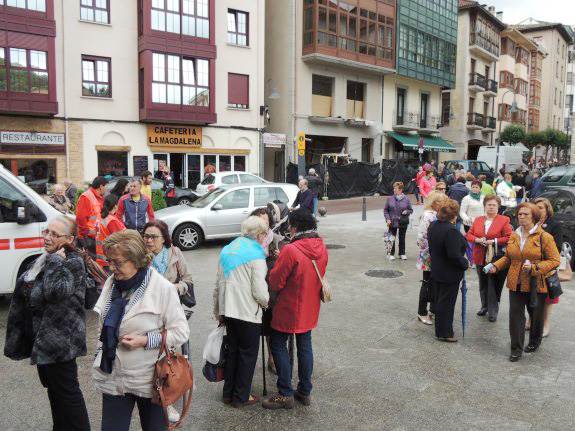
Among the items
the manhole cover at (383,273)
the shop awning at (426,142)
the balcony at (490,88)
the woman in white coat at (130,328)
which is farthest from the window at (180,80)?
the balcony at (490,88)

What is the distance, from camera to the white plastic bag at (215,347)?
13.8ft

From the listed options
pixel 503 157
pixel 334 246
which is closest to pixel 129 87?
pixel 334 246

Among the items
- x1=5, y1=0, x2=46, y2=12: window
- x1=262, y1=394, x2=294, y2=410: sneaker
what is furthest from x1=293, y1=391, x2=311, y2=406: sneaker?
x1=5, y1=0, x2=46, y2=12: window

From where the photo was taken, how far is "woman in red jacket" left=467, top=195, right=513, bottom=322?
21.7 feet

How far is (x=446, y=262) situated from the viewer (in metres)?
5.76

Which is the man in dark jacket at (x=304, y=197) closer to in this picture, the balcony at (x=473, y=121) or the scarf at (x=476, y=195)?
the scarf at (x=476, y=195)

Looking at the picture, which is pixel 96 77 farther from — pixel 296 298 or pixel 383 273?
pixel 296 298

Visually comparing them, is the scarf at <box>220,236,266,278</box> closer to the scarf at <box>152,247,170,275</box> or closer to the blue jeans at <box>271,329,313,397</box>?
the scarf at <box>152,247,170,275</box>

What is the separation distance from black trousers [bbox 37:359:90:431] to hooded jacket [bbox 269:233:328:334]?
5.17 feet

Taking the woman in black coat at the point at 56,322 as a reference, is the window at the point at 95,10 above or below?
above

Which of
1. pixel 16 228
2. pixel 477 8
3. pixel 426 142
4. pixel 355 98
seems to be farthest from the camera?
pixel 477 8

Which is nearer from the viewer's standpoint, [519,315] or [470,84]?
[519,315]

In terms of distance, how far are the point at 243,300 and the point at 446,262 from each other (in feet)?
9.01

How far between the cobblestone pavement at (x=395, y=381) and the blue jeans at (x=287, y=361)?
0.19 meters
